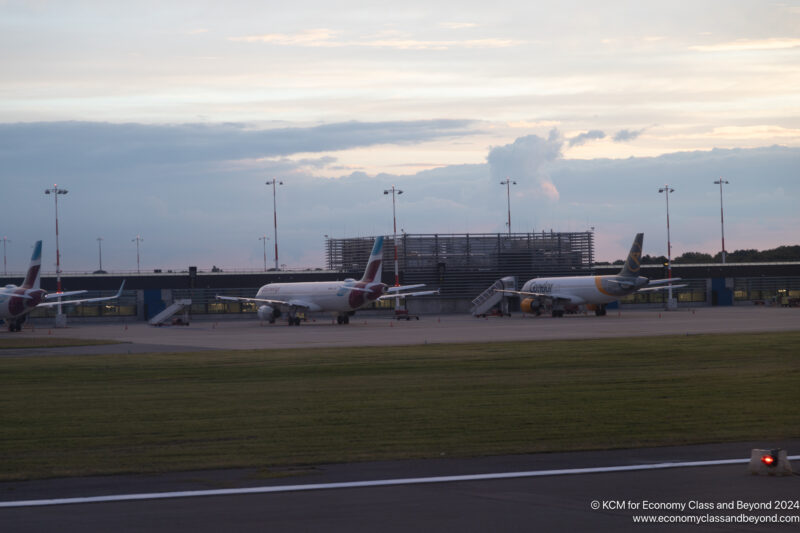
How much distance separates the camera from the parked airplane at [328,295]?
237 ft

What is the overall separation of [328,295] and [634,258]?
1030 inches


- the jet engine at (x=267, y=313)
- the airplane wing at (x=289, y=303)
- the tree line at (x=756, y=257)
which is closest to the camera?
the airplane wing at (x=289, y=303)

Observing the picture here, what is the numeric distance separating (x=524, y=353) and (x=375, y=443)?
20.1 metres

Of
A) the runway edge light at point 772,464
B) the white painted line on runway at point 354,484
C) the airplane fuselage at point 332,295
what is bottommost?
the white painted line on runway at point 354,484

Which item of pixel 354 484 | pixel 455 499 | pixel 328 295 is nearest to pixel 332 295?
pixel 328 295

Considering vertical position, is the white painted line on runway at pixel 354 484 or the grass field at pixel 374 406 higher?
the white painted line on runway at pixel 354 484

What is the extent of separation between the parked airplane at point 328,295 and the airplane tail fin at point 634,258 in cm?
2097

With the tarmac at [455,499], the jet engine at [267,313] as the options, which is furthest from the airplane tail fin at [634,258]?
the tarmac at [455,499]

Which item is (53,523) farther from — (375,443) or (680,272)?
(680,272)

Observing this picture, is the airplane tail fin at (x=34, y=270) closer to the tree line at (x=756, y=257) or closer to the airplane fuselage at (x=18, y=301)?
the airplane fuselage at (x=18, y=301)

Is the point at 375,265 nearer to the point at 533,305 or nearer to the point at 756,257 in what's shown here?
the point at 533,305

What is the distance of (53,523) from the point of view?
31.4 feet

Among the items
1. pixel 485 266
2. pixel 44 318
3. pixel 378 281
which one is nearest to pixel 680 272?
pixel 485 266

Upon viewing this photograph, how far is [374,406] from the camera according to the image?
63.9 ft
